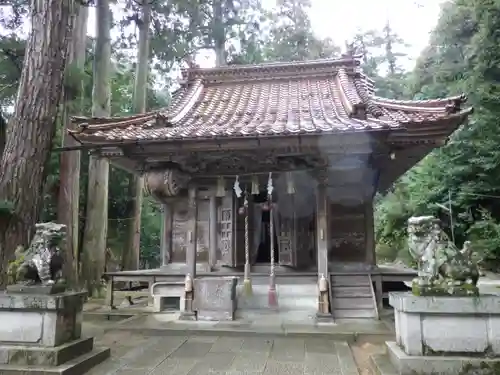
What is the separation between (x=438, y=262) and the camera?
433 cm

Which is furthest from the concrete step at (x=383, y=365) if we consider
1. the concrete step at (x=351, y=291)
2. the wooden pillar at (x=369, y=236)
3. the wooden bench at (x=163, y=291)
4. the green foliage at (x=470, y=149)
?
the green foliage at (x=470, y=149)

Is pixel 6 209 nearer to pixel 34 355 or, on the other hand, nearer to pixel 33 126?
pixel 33 126

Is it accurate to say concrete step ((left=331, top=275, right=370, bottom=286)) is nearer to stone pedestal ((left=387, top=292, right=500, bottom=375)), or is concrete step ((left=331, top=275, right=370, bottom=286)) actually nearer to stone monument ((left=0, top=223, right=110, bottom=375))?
stone pedestal ((left=387, top=292, right=500, bottom=375))

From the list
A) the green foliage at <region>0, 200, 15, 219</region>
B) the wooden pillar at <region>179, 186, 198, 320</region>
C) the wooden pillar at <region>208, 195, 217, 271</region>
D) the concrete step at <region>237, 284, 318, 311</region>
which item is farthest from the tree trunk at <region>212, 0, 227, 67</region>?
the green foliage at <region>0, 200, 15, 219</region>

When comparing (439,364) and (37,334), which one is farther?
(37,334)

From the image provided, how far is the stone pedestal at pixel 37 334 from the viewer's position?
443 cm

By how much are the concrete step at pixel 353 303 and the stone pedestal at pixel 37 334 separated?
4816 mm

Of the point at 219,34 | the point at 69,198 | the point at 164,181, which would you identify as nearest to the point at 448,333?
the point at 164,181

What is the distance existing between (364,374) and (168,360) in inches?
98.6

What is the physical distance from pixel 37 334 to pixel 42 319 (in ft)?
0.60

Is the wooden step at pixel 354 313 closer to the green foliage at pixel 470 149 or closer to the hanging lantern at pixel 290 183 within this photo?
the hanging lantern at pixel 290 183

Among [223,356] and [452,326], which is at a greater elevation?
[452,326]

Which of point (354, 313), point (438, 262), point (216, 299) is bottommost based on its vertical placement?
point (354, 313)

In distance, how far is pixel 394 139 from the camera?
7.15 m
